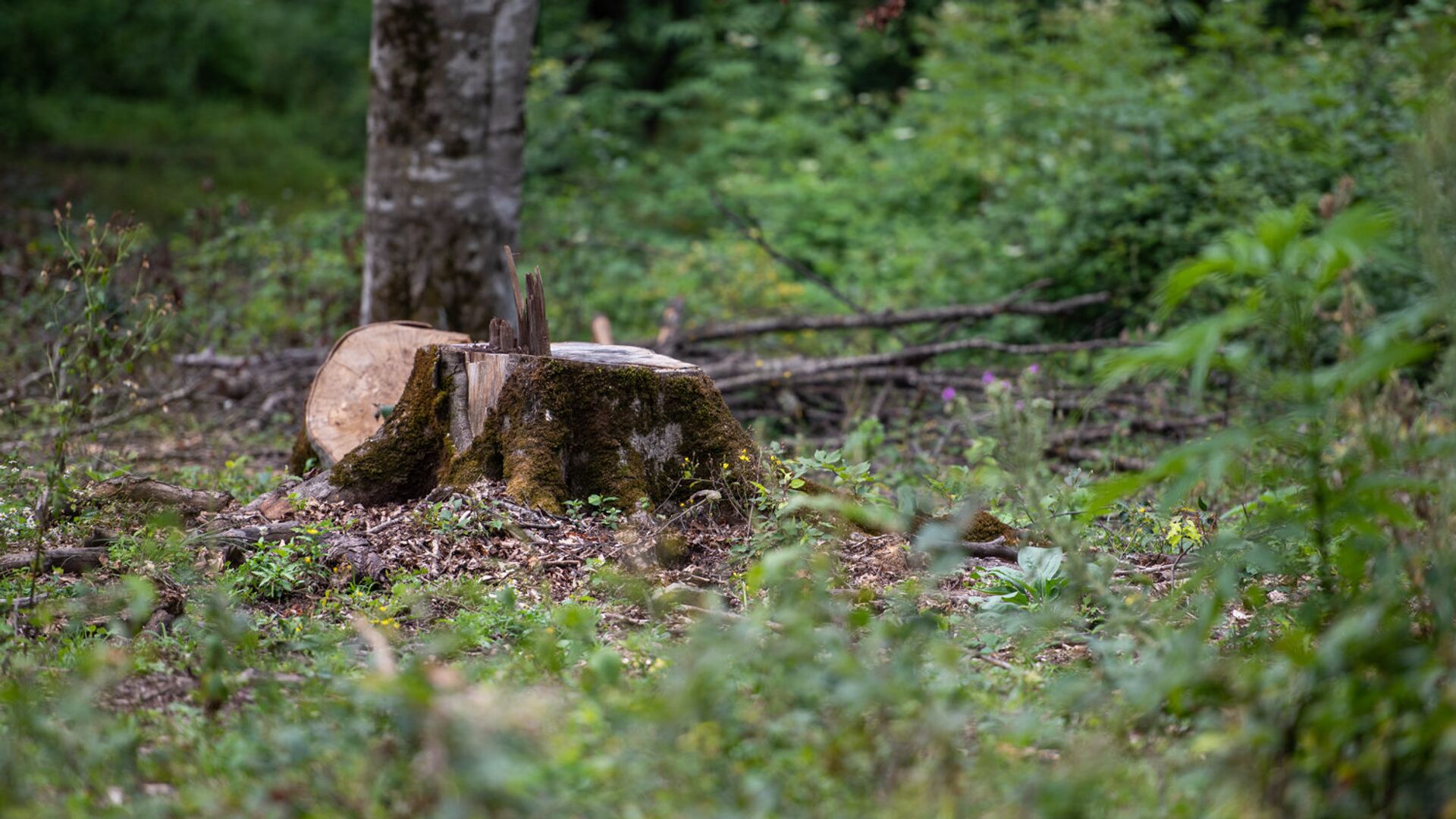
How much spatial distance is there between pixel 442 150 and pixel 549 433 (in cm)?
303

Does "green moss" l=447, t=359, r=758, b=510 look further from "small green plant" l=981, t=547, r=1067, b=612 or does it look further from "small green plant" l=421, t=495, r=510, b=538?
"small green plant" l=981, t=547, r=1067, b=612

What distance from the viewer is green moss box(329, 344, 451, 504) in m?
4.05

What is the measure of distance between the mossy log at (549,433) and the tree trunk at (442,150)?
2337mm

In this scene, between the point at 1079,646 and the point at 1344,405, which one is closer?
the point at 1344,405

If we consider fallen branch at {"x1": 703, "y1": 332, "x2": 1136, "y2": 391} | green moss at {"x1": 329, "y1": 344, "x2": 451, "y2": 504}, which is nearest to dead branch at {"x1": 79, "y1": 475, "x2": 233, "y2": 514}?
green moss at {"x1": 329, "y1": 344, "x2": 451, "y2": 504}

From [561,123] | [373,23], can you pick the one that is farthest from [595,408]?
[561,123]

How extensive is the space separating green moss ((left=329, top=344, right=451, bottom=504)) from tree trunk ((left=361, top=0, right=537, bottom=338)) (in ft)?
7.61

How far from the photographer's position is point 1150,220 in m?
8.04

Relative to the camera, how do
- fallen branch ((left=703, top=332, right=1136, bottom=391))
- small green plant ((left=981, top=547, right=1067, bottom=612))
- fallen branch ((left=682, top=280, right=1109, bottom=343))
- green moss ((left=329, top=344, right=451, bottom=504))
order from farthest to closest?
fallen branch ((left=682, top=280, right=1109, bottom=343)) → fallen branch ((left=703, top=332, right=1136, bottom=391)) → green moss ((left=329, top=344, right=451, bottom=504)) → small green plant ((left=981, top=547, right=1067, bottom=612))

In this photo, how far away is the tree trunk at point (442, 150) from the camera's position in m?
6.15

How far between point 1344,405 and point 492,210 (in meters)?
4.99

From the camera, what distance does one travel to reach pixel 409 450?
4098mm

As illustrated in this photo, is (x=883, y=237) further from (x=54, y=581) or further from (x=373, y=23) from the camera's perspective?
(x=54, y=581)

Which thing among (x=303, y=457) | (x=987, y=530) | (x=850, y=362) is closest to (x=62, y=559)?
(x=303, y=457)
